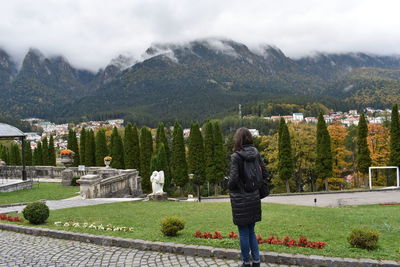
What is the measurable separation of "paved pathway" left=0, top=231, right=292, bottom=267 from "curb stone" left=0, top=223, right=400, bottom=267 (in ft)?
0.41

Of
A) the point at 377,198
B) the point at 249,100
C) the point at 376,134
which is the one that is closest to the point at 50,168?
the point at 377,198

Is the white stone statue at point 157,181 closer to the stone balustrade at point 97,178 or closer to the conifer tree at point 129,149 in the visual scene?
the stone balustrade at point 97,178

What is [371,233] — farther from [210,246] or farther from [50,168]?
[50,168]

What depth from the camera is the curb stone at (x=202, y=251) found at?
5.31m

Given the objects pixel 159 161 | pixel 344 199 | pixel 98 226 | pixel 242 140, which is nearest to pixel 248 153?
pixel 242 140

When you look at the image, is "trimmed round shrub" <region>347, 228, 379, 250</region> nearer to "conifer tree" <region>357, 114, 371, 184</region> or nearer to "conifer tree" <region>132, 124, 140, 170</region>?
"conifer tree" <region>357, 114, 371, 184</region>

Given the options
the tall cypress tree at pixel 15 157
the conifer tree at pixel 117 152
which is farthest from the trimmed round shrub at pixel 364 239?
the tall cypress tree at pixel 15 157

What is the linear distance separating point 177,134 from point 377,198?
21317mm

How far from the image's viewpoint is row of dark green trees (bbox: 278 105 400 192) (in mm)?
30572

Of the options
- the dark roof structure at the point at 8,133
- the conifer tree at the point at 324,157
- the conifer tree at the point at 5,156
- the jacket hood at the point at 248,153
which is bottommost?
the conifer tree at the point at 324,157

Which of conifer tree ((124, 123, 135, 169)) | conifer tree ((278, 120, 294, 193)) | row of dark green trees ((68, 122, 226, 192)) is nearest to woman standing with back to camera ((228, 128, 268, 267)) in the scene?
conifer tree ((278, 120, 294, 193))

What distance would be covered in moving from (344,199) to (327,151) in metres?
10.7

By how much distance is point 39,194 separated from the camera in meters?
18.0

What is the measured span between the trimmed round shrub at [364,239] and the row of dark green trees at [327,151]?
2872 centimetres
